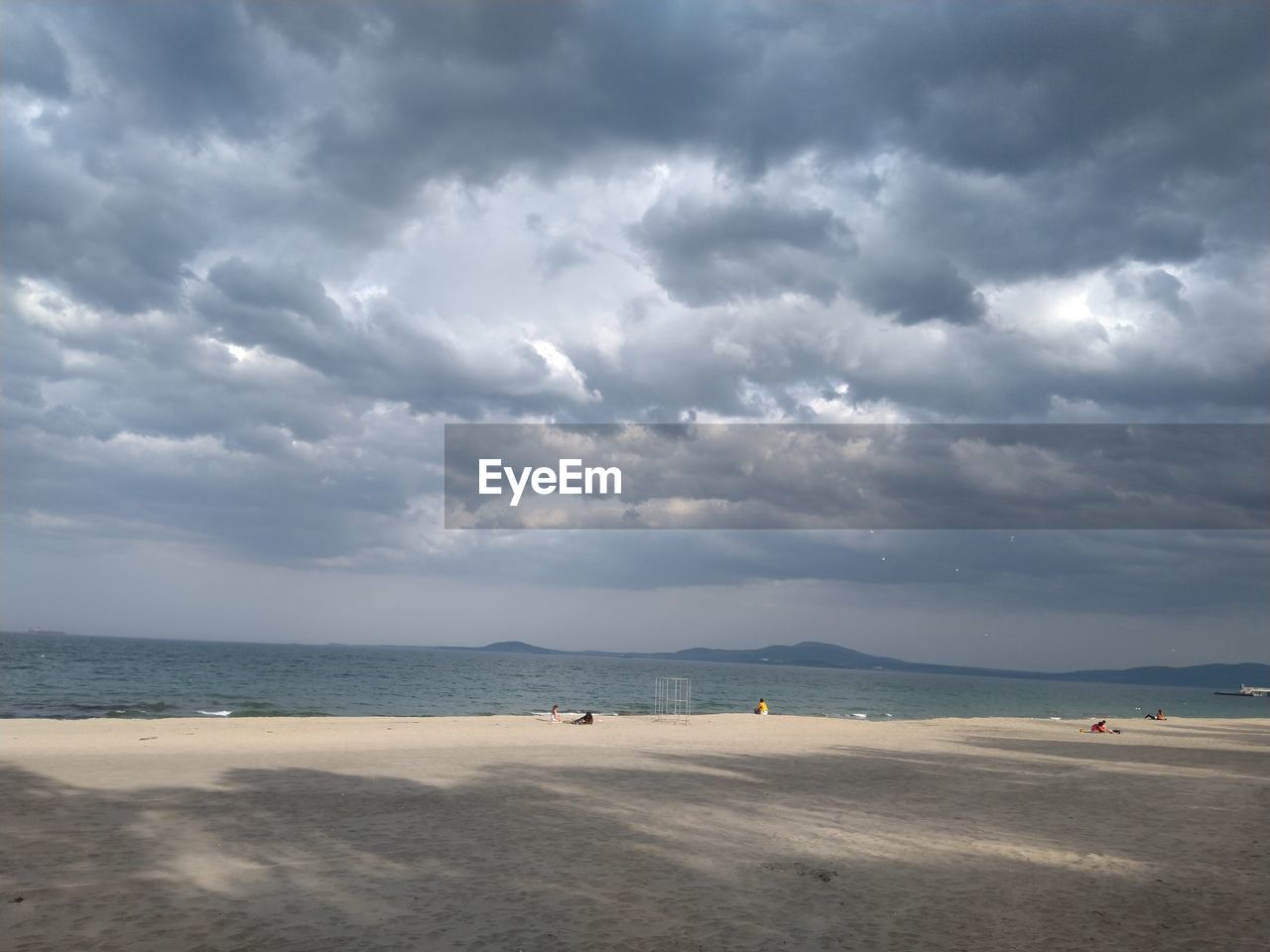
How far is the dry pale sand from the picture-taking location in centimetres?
903

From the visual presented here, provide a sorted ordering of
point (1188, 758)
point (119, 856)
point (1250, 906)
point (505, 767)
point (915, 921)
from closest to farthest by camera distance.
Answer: point (915, 921) < point (1250, 906) < point (119, 856) < point (505, 767) < point (1188, 758)

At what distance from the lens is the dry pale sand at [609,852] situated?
29.6 ft

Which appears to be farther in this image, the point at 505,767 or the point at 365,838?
the point at 505,767

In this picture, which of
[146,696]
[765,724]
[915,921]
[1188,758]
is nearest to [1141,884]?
[915,921]

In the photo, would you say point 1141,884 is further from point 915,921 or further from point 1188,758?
point 1188,758

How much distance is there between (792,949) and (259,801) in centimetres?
1113

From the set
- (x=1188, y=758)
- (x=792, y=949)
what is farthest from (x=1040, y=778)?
(x=792, y=949)

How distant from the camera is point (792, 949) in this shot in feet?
28.1

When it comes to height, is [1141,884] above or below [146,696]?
above

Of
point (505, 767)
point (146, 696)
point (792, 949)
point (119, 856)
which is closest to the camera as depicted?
point (792, 949)

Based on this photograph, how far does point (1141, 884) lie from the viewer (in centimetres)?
1128

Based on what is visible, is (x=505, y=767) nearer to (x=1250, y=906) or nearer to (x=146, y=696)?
(x=1250, y=906)

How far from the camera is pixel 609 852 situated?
12.3 meters

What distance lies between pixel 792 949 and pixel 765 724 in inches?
1300
